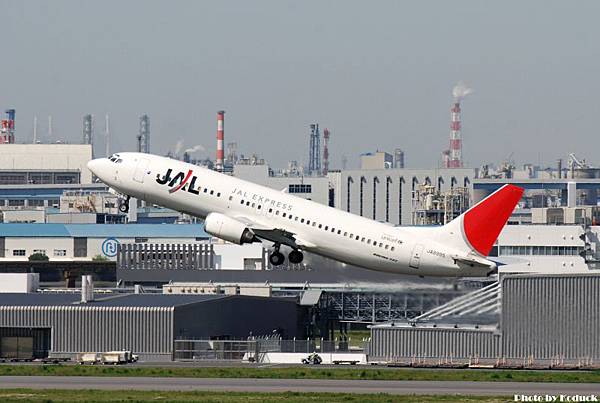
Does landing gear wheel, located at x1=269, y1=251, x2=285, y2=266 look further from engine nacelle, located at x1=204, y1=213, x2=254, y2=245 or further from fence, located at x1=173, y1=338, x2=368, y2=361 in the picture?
fence, located at x1=173, y1=338, x2=368, y2=361

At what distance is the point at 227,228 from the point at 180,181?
4.67 m

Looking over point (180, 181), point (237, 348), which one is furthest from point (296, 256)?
point (237, 348)

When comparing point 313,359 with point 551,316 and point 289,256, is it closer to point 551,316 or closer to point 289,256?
point 289,256

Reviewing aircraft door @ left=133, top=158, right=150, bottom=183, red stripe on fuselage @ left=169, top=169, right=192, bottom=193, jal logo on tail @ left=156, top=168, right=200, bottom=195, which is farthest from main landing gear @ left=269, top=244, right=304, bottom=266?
aircraft door @ left=133, top=158, right=150, bottom=183

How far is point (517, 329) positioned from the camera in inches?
4363

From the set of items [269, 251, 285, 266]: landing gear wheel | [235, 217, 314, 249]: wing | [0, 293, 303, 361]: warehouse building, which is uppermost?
[235, 217, 314, 249]: wing

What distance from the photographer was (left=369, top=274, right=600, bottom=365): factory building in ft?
359

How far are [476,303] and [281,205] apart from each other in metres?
15.6

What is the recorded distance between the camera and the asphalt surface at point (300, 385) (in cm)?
8275

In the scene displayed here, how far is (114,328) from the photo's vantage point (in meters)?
117

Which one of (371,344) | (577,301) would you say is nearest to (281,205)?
(371,344)

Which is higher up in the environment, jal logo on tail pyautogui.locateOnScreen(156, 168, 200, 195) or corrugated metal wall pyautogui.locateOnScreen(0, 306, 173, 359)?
jal logo on tail pyautogui.locateOnScreen(156, 168, 200, 195)

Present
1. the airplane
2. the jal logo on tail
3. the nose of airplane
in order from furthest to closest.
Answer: the nose of airplane → the jal logo on tail → the airplane

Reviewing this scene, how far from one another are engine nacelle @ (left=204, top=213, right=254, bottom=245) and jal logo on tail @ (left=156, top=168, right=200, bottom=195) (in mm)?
2343
